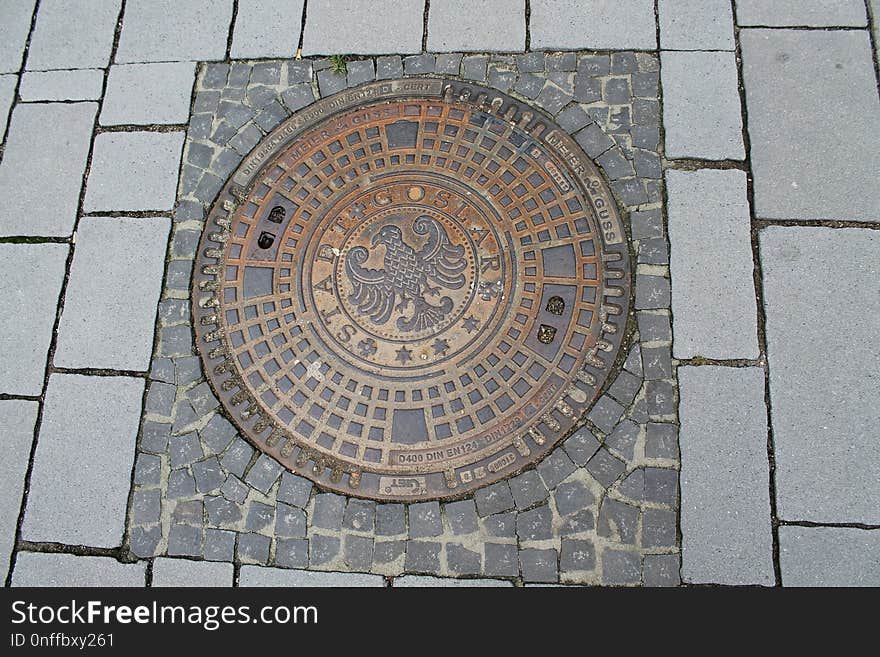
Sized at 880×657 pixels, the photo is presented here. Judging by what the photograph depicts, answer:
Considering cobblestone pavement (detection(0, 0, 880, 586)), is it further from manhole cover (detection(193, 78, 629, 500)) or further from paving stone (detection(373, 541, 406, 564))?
manhole cover (detection(193, 78, 629, 500))

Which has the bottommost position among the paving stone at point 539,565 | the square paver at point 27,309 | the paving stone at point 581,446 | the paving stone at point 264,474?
the paving stone at point 539,565

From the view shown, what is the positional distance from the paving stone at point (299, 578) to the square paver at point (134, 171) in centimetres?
225

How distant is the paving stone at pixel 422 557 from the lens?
3688 millimetres

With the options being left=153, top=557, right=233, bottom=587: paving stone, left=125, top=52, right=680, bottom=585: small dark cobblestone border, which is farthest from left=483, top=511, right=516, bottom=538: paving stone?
left=153, top=557, right=233, bottom=587: paving stone

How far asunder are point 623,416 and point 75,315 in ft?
10.7

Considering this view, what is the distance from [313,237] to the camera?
13.8 ft

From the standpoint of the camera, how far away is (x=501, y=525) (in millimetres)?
3725

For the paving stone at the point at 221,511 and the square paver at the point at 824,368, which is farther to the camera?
the paving stone at the point at 221,511

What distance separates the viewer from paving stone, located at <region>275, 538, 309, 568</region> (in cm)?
Result: 374

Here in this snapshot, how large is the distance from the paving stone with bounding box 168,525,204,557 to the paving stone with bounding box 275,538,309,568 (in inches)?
16.6

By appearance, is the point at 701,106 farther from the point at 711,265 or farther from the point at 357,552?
the point at 357,552

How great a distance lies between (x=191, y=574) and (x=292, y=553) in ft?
1.81

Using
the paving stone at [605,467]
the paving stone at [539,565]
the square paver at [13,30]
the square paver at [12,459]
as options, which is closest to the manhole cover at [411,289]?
the paving stone at [605,467]

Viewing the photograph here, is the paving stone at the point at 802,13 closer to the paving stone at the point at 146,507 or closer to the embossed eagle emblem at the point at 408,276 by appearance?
the embossed eagle emblem at the point at 408,276
